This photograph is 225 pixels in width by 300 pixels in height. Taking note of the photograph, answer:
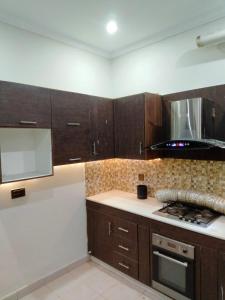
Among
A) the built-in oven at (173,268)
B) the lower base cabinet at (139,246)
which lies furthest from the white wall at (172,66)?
the built-in oven at (173,268)

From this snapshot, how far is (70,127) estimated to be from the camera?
2.40 metres

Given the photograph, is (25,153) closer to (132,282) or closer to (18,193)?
(18,193)

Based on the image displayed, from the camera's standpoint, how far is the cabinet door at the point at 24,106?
1.92 meters

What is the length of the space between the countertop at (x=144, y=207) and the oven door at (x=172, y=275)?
302 mm

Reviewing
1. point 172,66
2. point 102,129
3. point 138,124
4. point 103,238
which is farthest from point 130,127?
point 103,238

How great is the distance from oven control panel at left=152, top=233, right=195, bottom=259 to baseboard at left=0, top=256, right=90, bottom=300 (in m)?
1.18

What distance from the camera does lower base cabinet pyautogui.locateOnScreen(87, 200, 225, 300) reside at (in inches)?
71.2

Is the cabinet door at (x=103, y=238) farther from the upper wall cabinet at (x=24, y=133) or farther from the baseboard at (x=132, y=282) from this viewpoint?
the upper wall cabinet at (x=24, y=133)

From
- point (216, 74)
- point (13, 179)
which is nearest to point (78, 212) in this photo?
point (13, 179)

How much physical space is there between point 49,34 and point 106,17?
70 cm

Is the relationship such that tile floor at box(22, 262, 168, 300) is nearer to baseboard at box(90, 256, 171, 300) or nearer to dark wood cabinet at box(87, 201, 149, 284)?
baseboard at box(90, 256, 171, 300)

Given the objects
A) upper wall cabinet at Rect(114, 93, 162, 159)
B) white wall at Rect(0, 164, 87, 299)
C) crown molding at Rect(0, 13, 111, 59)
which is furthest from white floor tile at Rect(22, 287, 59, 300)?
crown molding at Rect(0, 13, 111, 59)

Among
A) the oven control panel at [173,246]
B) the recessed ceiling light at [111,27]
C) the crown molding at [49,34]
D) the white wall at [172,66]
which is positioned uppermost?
the recessed ceiling light at [111,27]

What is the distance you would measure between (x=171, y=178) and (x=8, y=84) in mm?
1977
